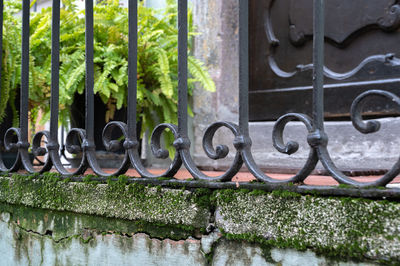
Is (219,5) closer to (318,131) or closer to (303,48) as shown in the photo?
(303,48)

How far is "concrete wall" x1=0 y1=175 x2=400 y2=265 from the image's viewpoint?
0.87m

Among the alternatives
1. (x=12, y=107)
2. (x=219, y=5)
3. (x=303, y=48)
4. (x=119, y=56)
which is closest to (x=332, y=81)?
(x=303, y=48)

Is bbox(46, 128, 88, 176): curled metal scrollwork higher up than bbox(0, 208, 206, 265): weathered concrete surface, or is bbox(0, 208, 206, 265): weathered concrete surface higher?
bbox(46, 128, 88, 176): curled metal scrollwork

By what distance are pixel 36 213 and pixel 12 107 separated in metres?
1.24

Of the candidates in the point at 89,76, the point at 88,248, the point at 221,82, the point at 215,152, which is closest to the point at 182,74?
the point at 215,152

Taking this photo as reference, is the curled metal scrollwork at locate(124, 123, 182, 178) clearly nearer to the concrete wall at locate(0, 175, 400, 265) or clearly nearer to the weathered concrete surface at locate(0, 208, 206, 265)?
the concrete wall at locate(0, 175, 400, 265)

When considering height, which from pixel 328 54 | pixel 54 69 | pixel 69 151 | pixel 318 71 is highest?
pixel 328 54

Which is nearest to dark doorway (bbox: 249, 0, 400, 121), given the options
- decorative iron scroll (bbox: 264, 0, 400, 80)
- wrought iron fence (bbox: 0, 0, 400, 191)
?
decorative iron scroll (bbox: 264, 0, 400, 80)

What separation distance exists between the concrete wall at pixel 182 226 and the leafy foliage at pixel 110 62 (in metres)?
1.02

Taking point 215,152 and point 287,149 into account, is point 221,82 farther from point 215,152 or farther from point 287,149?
point 287,149

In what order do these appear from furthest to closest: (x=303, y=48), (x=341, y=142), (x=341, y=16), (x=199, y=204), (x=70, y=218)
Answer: (x=303, y=48) < (x=341, y=16) < (x=341, y=142) < (x=70, y=218) < (x=199, y=204)

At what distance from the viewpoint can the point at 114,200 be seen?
4.45ft

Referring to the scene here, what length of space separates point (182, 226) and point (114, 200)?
30cm

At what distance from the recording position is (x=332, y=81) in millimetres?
2863
